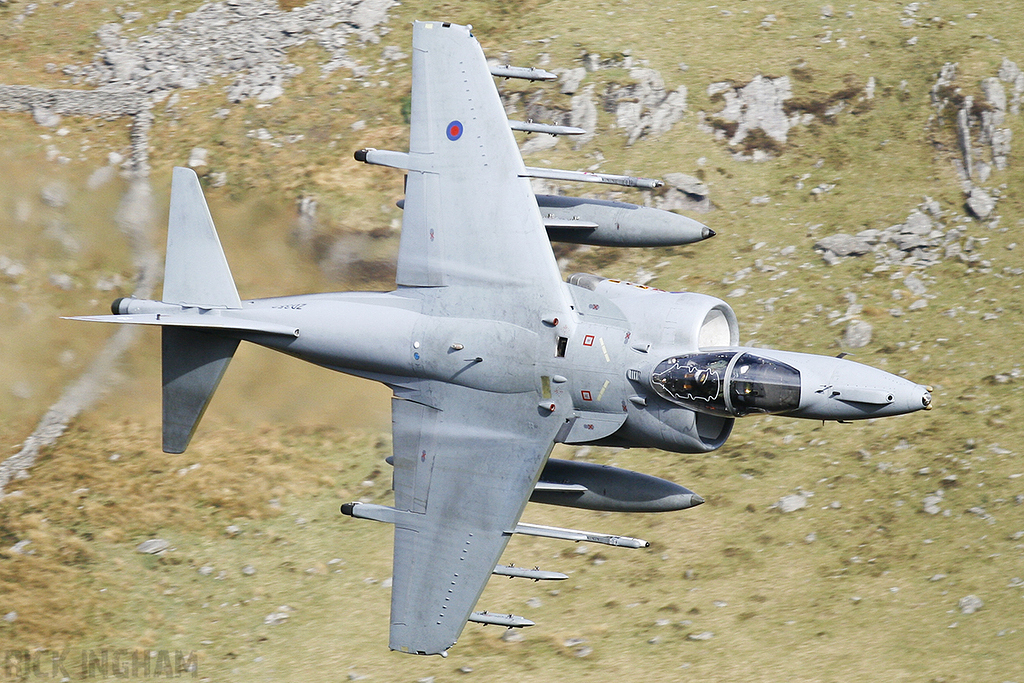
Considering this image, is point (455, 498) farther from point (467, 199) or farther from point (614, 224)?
point (614, 224)

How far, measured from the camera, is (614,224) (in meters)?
17.9

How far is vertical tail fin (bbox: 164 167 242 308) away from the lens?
17.7 meters

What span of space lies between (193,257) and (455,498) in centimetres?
615

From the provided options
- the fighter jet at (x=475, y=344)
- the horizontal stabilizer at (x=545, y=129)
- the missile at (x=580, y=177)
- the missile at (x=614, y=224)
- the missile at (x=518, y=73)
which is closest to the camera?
the fighter jet at (x=475, y=344)

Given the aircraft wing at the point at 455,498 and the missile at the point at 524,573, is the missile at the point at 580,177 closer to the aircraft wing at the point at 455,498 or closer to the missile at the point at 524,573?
the aircraft wing at the point at 455,498

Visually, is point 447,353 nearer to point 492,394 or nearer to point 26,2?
point 492,394

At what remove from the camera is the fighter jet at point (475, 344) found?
15508 mm

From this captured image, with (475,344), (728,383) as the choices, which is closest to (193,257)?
(475,344)

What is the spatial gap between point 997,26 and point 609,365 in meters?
→ 19.0

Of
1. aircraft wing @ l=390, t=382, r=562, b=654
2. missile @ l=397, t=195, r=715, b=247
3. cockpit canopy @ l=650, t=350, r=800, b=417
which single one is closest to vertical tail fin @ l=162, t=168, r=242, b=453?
missile @ l=397, t=195, r=715, b=247

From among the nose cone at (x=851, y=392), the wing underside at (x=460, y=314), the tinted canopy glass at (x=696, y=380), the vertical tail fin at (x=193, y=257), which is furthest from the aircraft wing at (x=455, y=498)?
the nose cone at (x=851, y=392)

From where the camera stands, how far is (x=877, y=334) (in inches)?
903

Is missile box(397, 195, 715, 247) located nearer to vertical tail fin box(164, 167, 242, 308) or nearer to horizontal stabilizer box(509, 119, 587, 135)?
horizontal stabilizer box(509, 119, 587, 135)

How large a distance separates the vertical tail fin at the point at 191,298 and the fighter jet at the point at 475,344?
2 centimetres
